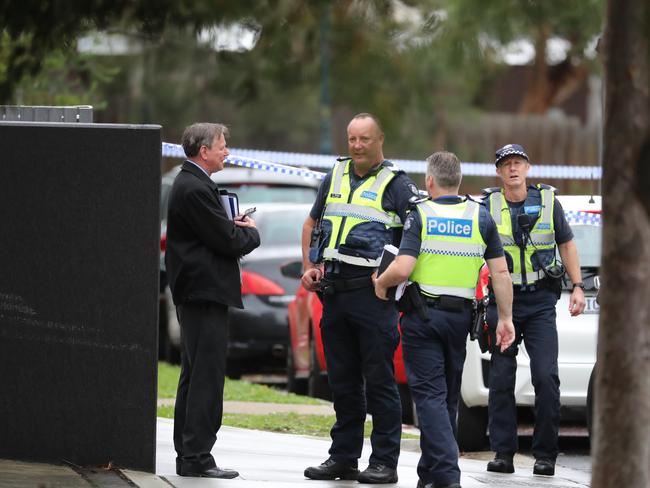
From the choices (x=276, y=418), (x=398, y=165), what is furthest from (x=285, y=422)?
(x=398, y=165)

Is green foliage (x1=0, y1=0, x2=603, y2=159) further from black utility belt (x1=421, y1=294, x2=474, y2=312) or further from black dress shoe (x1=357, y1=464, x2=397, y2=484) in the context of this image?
black dress shoe (x1=357, y1=464, x2=397, y2=484)

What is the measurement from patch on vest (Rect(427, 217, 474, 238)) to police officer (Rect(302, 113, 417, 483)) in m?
0.26

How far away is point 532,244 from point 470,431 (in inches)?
70.1

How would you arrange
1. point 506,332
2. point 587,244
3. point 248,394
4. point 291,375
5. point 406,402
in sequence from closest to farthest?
point 506,332 < point 587,244 < point 406,402 < point 248,394 < point 291,375

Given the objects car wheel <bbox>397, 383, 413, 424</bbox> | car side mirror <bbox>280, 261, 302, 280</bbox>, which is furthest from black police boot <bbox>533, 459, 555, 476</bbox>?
car side mirror <bbox>280, 261, 302, 280</bbox>

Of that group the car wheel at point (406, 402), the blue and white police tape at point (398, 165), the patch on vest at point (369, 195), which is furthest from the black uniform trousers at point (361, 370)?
the car wheel at point (406, 402)

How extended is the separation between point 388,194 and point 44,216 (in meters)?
1.70

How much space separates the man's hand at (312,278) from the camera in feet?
24.5

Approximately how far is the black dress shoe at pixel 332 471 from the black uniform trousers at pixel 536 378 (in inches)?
46.9

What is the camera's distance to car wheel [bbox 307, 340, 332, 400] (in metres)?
12.6

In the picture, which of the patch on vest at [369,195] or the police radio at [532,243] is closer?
the patch on vest at [369,195]

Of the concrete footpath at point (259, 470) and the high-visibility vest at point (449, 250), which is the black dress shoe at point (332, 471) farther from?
the high-visibility vest at point (449, 250)

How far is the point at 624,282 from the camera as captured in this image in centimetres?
487

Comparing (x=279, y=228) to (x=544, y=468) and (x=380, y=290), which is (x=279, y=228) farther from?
(x=380, y=290)
